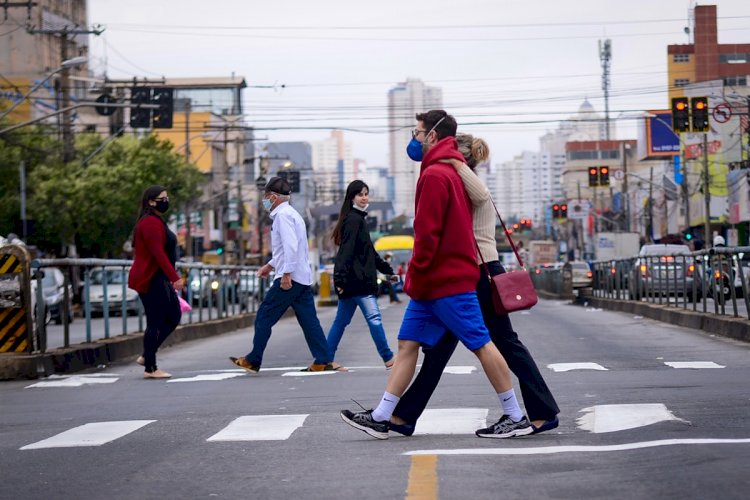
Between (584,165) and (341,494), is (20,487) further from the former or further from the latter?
(584,165)

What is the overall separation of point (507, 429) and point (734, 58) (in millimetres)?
125019

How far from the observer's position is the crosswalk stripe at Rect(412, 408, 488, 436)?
9.06m

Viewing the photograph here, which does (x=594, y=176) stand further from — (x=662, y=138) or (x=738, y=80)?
(x=738, y=80)

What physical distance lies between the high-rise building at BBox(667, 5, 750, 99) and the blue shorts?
346ft

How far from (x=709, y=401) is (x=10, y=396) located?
6308mm

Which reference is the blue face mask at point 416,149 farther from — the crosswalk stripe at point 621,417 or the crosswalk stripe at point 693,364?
the crosswalk stripe at point 693,364

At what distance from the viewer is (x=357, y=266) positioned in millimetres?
14844

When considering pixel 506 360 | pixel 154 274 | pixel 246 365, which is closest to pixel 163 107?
pixel 154 274

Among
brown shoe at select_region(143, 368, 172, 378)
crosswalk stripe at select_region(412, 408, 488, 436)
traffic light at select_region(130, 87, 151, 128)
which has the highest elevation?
traffic light at select_region(130, 87, 151, 128)

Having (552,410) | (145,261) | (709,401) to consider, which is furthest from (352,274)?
(552,410)

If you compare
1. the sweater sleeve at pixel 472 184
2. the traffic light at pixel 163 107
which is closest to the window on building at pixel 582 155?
the traffic light at pixel 163 107

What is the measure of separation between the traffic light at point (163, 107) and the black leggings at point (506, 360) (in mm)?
32835

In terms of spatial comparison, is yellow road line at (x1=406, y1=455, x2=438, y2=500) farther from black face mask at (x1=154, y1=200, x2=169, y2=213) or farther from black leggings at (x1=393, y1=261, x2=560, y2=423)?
black face mask at (x1=154, y1=200, x2=169, y2=213)

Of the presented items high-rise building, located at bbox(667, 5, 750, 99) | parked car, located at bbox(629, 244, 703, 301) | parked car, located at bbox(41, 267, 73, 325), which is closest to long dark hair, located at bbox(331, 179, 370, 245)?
parked car, located at bbox(41, 267, 73, 325)
